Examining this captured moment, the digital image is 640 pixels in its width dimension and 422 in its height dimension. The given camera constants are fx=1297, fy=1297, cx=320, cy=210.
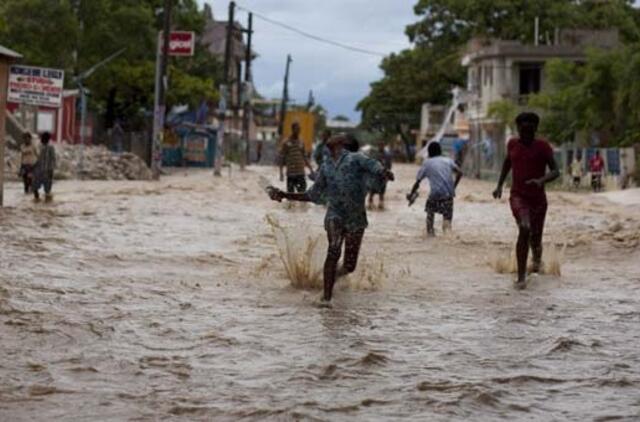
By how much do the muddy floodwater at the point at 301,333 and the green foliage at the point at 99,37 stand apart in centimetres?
3073

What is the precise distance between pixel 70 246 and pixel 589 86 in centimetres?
3474

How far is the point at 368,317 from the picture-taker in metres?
10.3

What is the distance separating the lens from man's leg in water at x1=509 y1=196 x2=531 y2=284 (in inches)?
478

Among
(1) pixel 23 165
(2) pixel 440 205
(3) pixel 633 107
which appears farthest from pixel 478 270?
(3) pixel 633 107

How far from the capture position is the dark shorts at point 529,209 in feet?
40.7

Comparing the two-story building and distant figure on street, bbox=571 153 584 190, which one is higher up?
the two-story building

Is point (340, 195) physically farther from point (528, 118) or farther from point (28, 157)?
point (28, 157)

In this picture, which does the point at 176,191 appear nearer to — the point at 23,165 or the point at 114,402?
the point at 23,165

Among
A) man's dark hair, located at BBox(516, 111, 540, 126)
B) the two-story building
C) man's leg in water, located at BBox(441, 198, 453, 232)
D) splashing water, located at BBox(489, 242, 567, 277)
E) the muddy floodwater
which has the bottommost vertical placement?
the muddy floodwater

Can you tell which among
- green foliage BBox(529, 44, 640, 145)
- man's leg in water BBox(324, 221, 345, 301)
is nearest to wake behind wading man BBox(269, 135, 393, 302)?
man's leg in water BBox(324, 221, 345, 301)

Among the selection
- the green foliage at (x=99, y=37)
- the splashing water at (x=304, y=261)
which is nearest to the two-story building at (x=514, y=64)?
the green foliage at (x=99, y=37)

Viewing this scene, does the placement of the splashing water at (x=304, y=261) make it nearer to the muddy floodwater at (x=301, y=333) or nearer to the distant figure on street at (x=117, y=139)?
the muddy floodwater at (x=301, y=333)

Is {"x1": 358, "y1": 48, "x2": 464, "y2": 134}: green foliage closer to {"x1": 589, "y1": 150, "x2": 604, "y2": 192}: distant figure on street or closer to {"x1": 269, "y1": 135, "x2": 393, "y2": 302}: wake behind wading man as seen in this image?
{"x1": 589, "y1": 150, "x2": 604, "y2": 192}: distant figure on street

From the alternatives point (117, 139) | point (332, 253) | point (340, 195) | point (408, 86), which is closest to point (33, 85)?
point (340, 195)
